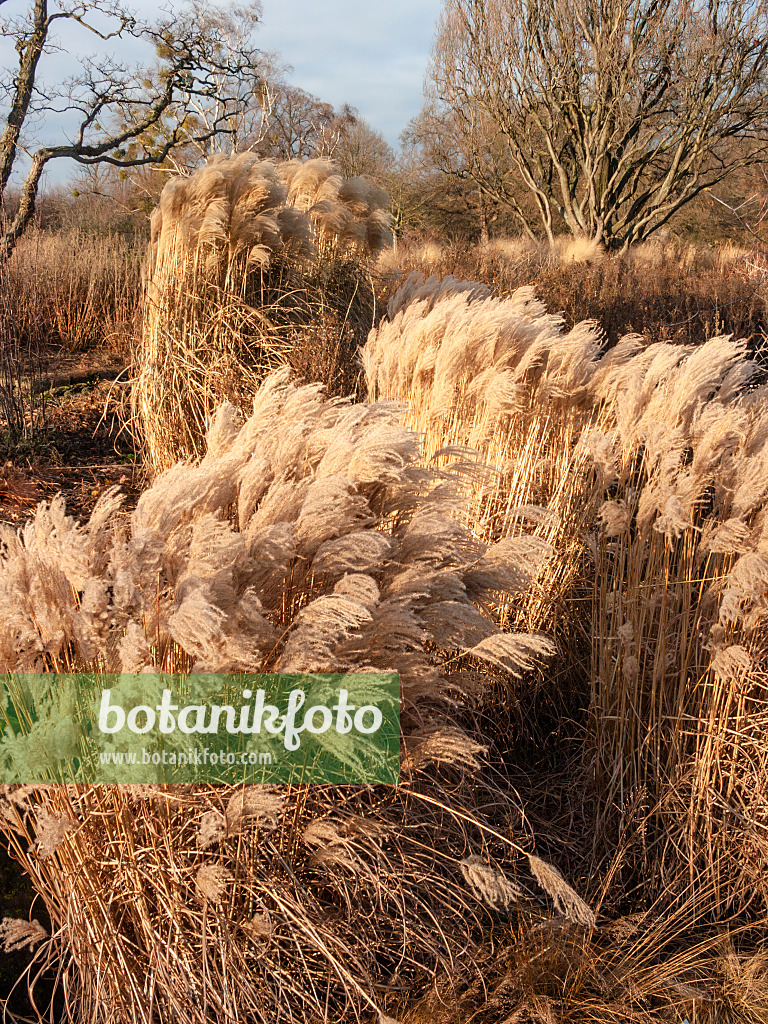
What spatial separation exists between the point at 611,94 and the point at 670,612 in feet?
51.0

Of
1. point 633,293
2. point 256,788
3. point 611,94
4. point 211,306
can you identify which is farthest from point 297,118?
point 256,788

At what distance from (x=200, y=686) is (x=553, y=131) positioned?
1782 cm

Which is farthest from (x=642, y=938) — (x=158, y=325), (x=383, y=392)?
(x=158, y=325)

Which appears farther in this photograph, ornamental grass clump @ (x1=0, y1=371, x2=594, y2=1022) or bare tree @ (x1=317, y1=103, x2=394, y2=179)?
bare tree @ (x1=317, y1=103, x2=394, y2=179)

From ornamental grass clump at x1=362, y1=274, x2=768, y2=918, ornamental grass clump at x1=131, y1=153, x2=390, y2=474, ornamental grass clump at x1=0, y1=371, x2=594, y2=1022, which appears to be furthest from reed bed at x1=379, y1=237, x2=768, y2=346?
ornamental grass clump at x1=0, y1=371, x2=594, y2=1022

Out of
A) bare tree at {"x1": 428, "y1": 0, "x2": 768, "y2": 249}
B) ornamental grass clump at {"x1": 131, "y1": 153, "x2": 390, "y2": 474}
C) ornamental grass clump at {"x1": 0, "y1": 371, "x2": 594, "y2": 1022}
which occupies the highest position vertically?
bare tree at {"x1": 428, "y1": 0, "x2": 768, "y2": 249}

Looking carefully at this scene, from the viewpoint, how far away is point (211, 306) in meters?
4.50

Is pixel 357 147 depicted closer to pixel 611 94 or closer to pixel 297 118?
pixel 297 118

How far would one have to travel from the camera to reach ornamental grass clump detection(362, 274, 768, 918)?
2.54m

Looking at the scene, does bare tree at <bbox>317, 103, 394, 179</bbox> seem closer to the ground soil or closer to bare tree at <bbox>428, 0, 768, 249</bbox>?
bare tree at <bbox>428, 0, 768, 249</bbox>

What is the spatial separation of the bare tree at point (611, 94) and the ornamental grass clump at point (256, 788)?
50.8ft

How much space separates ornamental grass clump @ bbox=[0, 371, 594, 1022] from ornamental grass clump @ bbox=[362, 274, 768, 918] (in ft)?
2.22

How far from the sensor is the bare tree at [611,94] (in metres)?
14.2

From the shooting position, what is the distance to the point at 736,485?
2555mm
